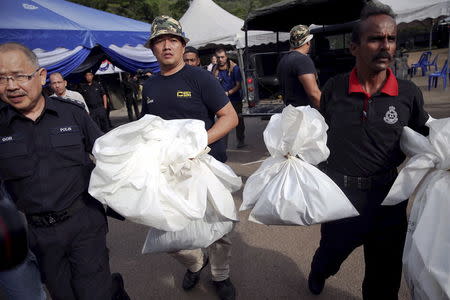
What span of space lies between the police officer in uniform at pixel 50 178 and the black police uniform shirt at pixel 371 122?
1.51 m

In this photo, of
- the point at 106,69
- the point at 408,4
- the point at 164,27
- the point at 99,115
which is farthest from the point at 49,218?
the point at 106,69

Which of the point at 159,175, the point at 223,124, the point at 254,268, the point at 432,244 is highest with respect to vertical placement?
the point at 223,124

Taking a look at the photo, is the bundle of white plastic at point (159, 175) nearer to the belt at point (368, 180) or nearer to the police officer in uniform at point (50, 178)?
the police officer in uniform at point (50, 178)

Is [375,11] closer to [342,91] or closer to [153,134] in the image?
[342,91]

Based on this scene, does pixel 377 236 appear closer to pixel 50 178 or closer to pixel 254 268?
pixel 254 268

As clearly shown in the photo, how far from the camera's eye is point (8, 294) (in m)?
1.84

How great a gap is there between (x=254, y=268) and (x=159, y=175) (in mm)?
1667

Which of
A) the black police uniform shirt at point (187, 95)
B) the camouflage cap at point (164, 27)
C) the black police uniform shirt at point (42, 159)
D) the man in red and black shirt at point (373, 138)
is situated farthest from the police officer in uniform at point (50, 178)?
the man in red and black shirt at point (373, 138)

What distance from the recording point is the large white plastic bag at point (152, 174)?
1571 millimetres

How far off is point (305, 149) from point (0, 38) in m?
6.38

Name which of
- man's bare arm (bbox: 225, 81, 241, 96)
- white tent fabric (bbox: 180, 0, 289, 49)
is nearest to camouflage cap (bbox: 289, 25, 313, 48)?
man's bare arm (bbox: 225, 81, 241, 96)

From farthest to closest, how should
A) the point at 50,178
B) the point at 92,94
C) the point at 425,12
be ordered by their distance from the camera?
the point at 92,94
the point at 425,12
the point at 50,178

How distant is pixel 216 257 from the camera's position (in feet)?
8.21

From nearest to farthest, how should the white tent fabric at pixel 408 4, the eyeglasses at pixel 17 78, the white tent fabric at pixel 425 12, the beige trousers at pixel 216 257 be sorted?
the eyeglasses at pixel 17 78
the beige trousers at pixel 216 257
the white tent fabric at pixel 425 12
the white tent fabric at pixel 408 4
